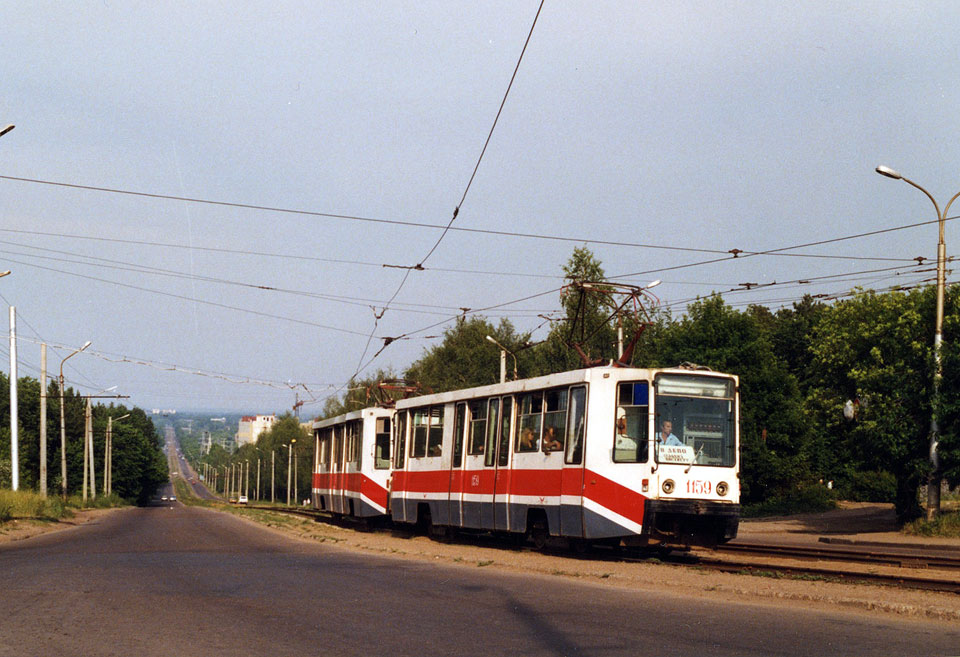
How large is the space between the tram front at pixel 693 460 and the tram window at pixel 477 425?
5.43 metres

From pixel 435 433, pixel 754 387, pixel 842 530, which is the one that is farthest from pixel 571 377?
pixel 754 387

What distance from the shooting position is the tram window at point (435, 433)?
24406mm

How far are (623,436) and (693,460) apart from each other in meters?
1.24

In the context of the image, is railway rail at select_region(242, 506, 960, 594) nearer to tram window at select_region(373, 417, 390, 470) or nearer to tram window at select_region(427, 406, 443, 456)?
tram window at select_region(427, 406, 443, 456)

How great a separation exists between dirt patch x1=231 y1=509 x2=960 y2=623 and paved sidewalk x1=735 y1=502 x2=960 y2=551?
817 centimetres

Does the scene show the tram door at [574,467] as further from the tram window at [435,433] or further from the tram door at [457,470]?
the tram window at [435,433]

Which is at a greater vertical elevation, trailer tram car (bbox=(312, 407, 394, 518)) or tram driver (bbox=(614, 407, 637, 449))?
tram driver (bbox=(614, 407, 637, 449))

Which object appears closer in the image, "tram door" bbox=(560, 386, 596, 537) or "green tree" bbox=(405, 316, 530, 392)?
"tram door" bbox=(560, 386, 596, 537)

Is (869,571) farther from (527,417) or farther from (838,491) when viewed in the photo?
(838,491)

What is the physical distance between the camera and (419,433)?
2578 cm

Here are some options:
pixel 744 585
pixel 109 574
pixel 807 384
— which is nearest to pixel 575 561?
pixel 744 585

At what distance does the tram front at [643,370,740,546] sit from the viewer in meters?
17.3

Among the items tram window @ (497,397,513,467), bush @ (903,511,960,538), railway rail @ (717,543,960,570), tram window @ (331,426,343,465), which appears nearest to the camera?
railway rail @ (717,543,960,570)

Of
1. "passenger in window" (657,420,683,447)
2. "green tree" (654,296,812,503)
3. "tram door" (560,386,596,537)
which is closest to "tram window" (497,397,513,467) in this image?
"tram door" (560,386,596,537)
